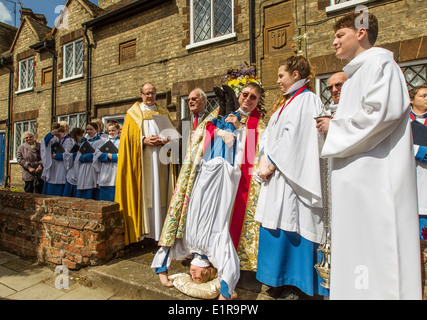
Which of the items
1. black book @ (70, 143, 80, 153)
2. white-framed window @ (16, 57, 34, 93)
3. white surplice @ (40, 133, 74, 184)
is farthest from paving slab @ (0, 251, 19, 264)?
white-framed window @ (16, 57, 34, 93)

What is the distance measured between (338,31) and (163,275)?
2.40 m

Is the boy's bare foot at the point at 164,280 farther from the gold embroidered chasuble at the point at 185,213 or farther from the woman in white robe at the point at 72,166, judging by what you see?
the woman in white robe at the point at 72,166

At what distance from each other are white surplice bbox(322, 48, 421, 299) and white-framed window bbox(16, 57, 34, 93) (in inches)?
614

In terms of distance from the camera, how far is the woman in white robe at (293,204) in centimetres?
220

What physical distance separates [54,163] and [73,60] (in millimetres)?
7516

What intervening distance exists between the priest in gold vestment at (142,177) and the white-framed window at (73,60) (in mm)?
9074

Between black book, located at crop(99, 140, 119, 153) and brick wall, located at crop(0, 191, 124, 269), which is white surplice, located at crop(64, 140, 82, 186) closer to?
black book, located at crop(99, 140, 119, 153)

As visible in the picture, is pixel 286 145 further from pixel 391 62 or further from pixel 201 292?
pixel 201 292

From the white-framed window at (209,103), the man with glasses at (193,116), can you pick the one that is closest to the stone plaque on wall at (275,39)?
the white-framed window at (209,103)

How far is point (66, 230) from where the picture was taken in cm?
349

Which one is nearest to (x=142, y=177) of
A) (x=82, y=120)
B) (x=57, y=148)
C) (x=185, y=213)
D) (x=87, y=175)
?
(x=185, y=213)

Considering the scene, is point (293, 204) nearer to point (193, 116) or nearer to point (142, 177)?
point (193, 116)

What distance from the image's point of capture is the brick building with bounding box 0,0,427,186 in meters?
6.24

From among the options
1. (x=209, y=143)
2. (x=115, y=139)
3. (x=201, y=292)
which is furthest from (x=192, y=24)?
(x=201, y=292)
